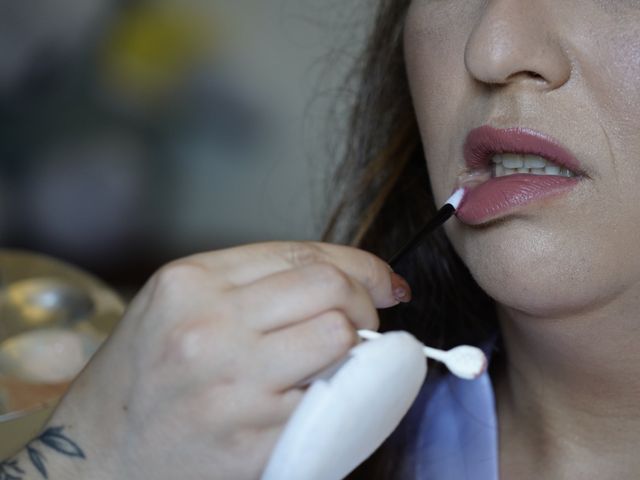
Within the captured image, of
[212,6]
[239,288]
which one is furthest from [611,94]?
[212,6]

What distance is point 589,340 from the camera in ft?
2.72

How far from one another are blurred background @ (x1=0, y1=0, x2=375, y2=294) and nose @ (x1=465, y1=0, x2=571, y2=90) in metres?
1.71

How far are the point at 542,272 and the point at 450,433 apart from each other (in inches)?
10.9

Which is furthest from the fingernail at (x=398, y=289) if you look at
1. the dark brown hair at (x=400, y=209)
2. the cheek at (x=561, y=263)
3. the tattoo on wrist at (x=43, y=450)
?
the dark brown hair at (x=400, y=209)

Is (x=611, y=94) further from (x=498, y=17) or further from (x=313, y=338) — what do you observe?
(x=313, y=338)

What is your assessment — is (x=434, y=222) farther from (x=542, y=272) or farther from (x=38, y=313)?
(x=38, y=313)

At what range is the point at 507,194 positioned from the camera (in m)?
0.79

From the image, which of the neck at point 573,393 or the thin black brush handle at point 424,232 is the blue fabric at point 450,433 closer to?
the neck at point 573,393

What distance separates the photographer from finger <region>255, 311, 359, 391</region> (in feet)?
2.05

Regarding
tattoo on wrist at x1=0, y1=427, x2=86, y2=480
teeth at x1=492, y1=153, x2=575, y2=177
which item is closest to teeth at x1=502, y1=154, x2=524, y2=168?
teeth at x1=492, y1=153, x2=575, y2=177

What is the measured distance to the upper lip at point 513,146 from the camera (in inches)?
30.0

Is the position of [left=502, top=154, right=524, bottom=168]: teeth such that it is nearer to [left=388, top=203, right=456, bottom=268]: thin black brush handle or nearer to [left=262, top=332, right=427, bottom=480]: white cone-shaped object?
[left=388, top=203, right=456, bottom=268]: thin black brush handle

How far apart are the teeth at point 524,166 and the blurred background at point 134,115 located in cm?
164

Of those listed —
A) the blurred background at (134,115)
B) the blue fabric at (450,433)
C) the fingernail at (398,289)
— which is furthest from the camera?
the blurred background at (134,115)
